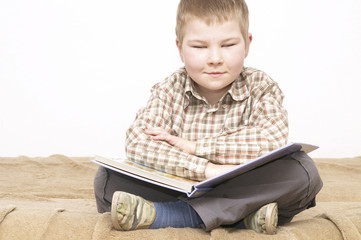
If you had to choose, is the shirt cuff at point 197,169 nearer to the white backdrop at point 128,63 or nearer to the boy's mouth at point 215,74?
the boy's mouth at point 215,74

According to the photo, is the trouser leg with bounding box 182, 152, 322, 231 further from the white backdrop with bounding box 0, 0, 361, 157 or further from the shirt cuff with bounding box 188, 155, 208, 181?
the white backdrop with bounding box 0, 0, 361, 157

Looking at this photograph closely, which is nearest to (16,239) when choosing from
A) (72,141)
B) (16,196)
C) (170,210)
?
(170,210)

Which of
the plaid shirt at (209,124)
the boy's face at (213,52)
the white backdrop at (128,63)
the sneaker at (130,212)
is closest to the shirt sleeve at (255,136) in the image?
the plaid shirt at (209,124)

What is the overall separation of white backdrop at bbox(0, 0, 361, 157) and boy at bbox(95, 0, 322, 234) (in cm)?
154

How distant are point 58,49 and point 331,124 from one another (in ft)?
5.96

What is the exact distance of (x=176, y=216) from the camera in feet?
3.78

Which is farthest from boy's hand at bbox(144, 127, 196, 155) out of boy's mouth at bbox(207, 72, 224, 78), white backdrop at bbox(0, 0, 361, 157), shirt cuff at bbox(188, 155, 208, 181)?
white backdrop at bbox(0, 0, 361, 157)

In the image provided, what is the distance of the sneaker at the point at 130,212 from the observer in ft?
3.30

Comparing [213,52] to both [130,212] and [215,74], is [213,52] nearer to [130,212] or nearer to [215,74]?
[215,74]

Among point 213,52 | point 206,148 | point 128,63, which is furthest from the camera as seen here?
point 128,63

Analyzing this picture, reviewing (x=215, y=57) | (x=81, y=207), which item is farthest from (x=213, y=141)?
(x=81, y=207)

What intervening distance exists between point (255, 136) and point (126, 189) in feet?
1.24

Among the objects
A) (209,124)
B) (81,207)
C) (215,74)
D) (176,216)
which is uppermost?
(215,74)

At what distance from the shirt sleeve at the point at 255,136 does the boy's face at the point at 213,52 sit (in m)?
0.12
